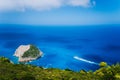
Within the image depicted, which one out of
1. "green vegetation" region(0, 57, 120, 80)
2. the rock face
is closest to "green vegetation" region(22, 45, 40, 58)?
the rock face

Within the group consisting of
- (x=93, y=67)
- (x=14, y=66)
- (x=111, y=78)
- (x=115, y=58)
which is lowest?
(x=111, y=78)

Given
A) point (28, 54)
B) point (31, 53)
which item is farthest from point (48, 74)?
point (31, 53)

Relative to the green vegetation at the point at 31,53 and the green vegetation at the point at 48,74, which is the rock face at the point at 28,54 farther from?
the green vegetation at the point at 48,74

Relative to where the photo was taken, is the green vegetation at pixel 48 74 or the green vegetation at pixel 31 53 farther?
the green vegetation at pixel 31 53

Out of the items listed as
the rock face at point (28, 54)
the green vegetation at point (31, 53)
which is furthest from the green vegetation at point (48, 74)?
the green vegetation at point (31, 53)

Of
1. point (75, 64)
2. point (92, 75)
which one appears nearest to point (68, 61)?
point (75, 64)

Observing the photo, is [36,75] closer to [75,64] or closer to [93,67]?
[93,67]

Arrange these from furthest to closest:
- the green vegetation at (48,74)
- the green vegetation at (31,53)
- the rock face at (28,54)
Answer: the green vegetation at (31,53) < the rock face at (28,54) < the green vegetation at (48,74)

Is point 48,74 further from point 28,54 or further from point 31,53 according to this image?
point 31,53
